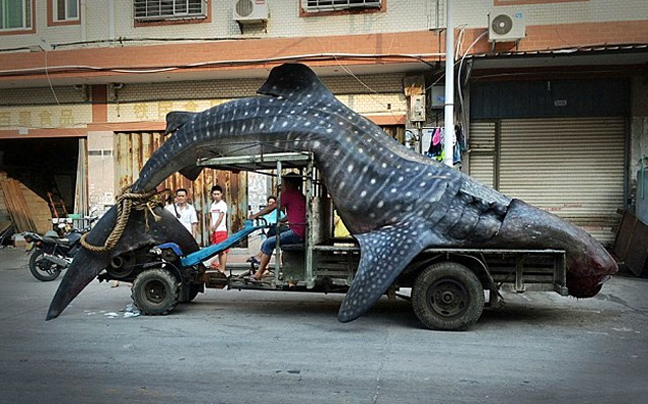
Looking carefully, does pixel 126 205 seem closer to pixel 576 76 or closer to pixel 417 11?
pixel 417 11

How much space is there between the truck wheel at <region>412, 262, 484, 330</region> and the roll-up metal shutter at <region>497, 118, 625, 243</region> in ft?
21.5

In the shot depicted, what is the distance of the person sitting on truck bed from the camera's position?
277 inches

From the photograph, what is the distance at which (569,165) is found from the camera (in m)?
11.9

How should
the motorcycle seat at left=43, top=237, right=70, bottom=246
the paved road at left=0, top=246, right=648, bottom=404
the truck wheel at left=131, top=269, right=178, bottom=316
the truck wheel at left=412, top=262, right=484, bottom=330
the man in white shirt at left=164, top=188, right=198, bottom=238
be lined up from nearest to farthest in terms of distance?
the paved road at left=0, top=246, right=648, bottom=404 → the truck wheel at left=412, top=262, right=484, bottom=330 → the truck wheel at left=131, top=269, right=178, bottom=316 → the man in white shirt at left=164, top=188, right=198, bottom=238 → the motorcycle seat at left=43, top=237, right=70, bottom=246

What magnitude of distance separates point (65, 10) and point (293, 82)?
9.33 metres

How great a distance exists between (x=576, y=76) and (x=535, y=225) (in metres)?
6.68

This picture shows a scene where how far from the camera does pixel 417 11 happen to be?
1195 cm

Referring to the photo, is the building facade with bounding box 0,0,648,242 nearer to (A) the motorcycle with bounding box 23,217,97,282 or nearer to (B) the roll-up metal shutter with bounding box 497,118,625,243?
(B) the roll-up metal shutter with bounding box 497,118,625,243

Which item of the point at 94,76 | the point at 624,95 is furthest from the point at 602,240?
the point at 94,76

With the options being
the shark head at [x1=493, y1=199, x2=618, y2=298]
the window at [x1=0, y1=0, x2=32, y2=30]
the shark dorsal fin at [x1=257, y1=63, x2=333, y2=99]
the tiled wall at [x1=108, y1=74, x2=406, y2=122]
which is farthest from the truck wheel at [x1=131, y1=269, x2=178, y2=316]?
the window at [x1=0, y1=0, x2=32, y2=30]

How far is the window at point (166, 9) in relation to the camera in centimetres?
1302

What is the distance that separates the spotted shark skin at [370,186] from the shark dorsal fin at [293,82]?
0.5 inches

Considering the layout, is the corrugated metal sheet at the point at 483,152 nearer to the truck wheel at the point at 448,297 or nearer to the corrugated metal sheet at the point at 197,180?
the corrugated metal sheet at the point at 197,180

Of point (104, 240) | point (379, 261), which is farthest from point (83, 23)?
point (379, 261)
